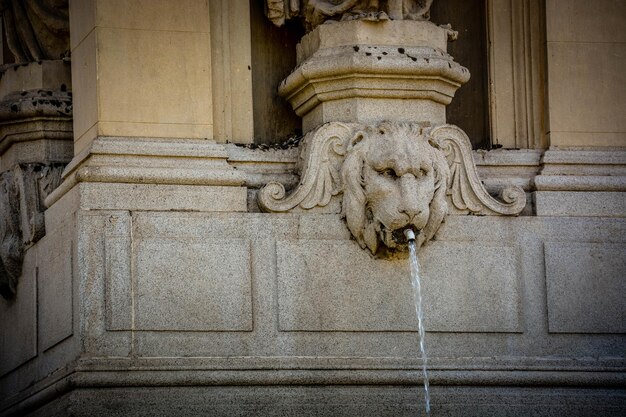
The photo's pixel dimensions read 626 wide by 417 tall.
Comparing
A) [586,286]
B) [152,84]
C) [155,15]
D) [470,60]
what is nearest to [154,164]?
[152,84]

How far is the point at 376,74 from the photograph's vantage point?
19.1m

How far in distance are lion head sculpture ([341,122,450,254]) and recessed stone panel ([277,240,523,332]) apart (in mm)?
229

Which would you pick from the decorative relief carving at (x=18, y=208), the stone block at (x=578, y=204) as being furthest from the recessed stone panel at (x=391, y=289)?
the decorative relief carving at (x=18, y=208)

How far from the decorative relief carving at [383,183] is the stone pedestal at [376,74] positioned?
284 mm

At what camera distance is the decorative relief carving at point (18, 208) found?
65.2ft

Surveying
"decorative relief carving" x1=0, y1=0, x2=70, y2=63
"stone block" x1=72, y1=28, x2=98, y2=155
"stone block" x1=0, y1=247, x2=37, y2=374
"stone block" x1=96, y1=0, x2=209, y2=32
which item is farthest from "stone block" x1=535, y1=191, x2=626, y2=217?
"decorative relief carving" x1=0, y1=0, x2=70, y2=63

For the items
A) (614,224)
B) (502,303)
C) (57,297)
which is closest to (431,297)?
(502,303)

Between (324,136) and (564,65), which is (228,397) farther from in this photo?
(564,65)

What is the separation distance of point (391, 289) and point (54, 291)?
9.43ft

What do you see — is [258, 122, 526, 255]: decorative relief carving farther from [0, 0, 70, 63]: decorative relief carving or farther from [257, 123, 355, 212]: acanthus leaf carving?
[0, 0, 70, 63]: decorative relief carving

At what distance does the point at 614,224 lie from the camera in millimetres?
19453

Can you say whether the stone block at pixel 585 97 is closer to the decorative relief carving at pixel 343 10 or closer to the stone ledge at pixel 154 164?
the decorative relief carving at pixel 343 10

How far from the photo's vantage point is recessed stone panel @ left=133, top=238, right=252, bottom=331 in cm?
1820

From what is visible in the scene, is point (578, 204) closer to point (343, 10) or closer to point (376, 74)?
point (376, 74)
